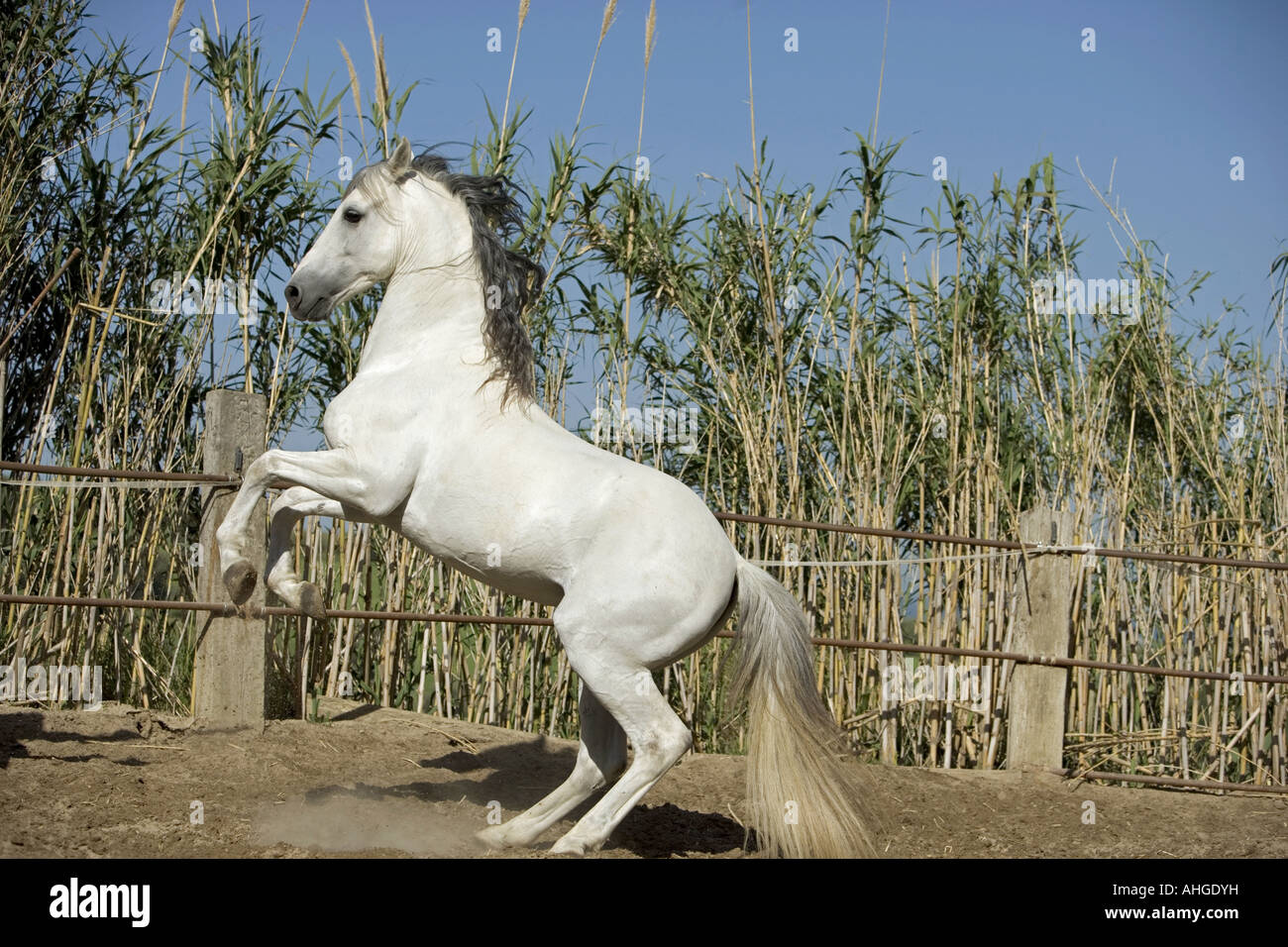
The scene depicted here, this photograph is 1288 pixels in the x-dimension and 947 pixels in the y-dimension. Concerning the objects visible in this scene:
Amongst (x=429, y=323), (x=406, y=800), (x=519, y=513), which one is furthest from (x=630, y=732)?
(x=429, y=323)

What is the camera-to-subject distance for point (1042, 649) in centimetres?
586

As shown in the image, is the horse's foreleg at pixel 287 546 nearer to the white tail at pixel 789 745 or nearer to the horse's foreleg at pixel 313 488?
the horse's foreleg at pixel 313 488

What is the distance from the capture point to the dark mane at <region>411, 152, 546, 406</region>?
12.6 ft

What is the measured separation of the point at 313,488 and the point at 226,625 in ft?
6.23

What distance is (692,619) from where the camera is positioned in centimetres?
363

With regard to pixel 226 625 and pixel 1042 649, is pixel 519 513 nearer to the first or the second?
pixel 226 625

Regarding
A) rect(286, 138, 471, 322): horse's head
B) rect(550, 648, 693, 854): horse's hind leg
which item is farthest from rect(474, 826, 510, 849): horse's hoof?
rect(286, 138, 471, 322): horse's head

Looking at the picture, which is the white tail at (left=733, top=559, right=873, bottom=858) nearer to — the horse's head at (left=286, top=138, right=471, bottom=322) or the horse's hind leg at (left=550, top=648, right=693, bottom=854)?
the horse's hind leg at (left=550, top=648, right=693, bottom=854)

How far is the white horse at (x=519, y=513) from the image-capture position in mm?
3602

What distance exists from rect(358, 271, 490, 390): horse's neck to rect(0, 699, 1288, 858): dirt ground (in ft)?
5.06

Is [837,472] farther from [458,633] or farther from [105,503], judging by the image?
[105,503]

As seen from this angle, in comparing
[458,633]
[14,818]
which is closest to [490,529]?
[14,818]

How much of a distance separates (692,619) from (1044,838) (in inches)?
89.3

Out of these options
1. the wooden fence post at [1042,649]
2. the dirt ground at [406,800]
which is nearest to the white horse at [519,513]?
the dirt ground at [406,800]
